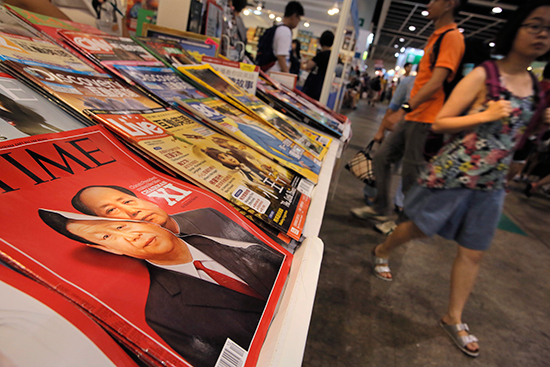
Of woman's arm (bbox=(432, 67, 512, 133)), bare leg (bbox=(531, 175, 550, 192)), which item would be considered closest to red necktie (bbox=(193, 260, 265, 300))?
woman's arm (bbox=(432, 67, 512, 133))

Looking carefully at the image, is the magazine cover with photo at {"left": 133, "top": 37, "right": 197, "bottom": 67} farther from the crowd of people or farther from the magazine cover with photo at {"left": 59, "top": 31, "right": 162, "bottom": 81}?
the crowd of people

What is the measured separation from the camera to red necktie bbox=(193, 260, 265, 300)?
0.37 meters

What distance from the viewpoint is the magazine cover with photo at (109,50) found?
2.57ft

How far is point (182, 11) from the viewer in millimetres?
1375

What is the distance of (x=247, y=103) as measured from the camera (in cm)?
108

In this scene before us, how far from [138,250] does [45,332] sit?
0.40 ft

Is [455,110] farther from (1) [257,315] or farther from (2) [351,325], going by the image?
(1) [257,315]

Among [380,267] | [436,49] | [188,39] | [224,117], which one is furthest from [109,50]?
[380,267]

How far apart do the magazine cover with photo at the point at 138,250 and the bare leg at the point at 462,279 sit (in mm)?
1183

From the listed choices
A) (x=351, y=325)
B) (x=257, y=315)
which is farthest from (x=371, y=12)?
(x=257, y=315)

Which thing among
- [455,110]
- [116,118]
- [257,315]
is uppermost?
[455,110]

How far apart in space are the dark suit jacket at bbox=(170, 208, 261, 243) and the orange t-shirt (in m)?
1.53

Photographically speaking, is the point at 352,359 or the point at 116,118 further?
the point at 352,359

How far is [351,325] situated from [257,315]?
119 centimetres
